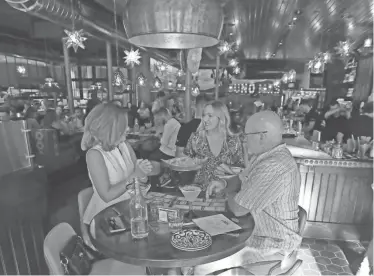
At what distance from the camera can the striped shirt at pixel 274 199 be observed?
1.76m

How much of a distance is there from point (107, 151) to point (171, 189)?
0.66 metres

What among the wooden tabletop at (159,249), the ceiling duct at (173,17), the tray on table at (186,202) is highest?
the ceiling duct at (173,17)

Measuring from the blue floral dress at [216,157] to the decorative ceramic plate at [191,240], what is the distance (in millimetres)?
1234

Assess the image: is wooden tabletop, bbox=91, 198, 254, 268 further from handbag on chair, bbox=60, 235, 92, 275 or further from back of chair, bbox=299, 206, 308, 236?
back of chair, bbox=299, 206, 308, 236

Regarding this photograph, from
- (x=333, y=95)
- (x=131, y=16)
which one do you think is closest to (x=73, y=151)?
(x=131, y=16)

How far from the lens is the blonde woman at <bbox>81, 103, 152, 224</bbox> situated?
6.77 ft

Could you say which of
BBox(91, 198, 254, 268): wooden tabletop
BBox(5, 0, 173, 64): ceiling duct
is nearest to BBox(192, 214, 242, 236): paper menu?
BBox(91, 198, 254, 268): wooden tabletop

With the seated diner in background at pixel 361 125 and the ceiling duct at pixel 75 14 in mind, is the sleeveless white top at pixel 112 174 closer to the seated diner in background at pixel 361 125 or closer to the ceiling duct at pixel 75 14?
the ceiling duct at pixel 75 14

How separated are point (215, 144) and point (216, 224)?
136 centimetres

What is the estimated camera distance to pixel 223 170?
106 inches

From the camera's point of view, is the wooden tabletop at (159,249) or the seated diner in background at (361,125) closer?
A: the wooden tabletop at (159,249)

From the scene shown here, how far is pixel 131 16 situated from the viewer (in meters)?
1.15

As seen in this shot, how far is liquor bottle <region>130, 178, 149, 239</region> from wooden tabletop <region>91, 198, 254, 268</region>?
1.5 inches

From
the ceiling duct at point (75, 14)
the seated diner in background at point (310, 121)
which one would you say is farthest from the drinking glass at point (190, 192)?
the seated diner in background at point (310, 121)
